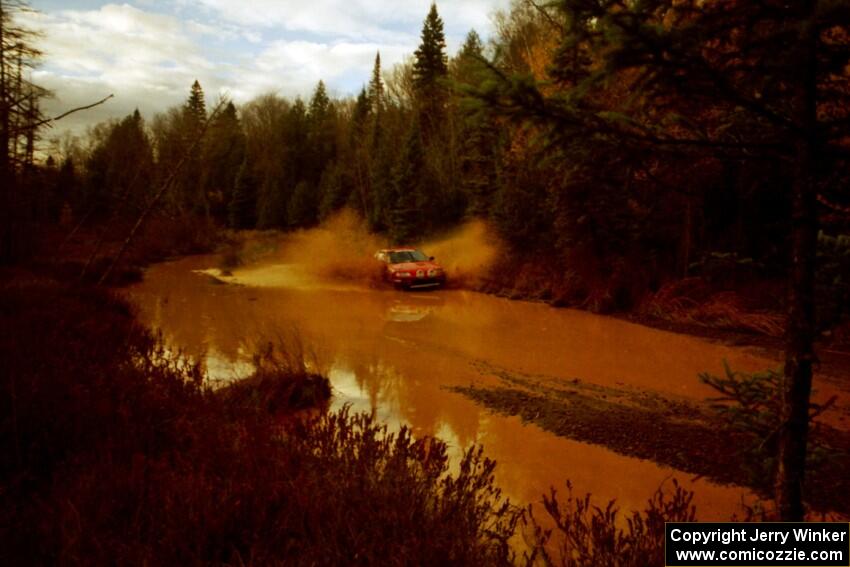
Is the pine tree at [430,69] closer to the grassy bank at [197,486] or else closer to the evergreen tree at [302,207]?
the evergreen tree at [302,207]

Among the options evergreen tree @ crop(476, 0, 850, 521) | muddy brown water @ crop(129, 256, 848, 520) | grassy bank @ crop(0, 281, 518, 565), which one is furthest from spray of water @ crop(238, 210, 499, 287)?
evergreen tree @ crop(476, 0, 850, 521)

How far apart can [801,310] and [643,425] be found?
4893mm

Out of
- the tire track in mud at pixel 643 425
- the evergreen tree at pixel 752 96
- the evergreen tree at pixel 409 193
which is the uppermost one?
the evergreen tree at pixel 409 193

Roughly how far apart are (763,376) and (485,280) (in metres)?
18.2

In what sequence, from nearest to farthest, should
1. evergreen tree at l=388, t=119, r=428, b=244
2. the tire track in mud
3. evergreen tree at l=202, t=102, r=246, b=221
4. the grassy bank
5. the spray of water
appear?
the grassy bank → the tire track in mud → the spray of water → evergreen tree at l=388, t=119, r=428, b=244 → evergreen tree at l=202, t=102, r=246, b=221

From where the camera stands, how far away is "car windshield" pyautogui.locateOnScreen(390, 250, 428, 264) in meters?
22.2

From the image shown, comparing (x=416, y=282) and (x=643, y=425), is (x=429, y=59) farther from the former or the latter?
(x=643, y=425)

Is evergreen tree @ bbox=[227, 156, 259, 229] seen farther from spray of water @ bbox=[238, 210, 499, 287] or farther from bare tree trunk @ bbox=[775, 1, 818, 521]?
bare tree trunk @ bbox=[775, 1, 818, 521]

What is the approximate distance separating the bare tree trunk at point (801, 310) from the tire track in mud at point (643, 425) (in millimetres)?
2048

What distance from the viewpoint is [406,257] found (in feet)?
73.6

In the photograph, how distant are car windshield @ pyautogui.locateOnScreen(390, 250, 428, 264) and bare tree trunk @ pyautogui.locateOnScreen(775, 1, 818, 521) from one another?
1957cm

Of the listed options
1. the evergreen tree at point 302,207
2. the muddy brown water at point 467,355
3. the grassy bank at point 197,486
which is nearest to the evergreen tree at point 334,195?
the evergreen tree at point 302,207

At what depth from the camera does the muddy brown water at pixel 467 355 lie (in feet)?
19.3

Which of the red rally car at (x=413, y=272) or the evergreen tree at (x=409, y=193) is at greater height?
the evergreen tree at (x=409, y=193)
